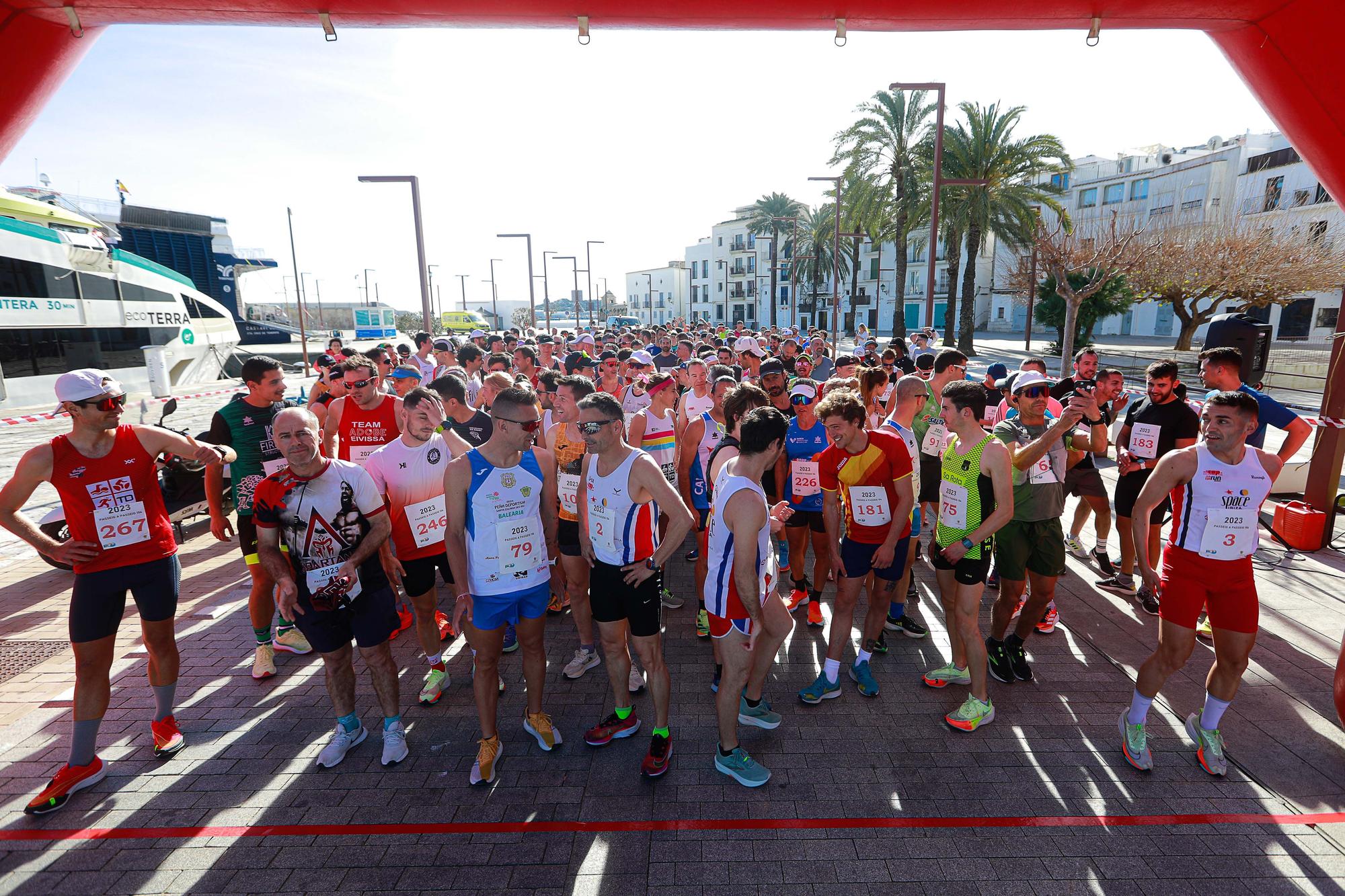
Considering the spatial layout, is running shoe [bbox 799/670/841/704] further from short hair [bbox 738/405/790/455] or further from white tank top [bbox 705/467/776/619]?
short hair [bbox 738/405/790/455]

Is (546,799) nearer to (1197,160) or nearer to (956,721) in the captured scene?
(956,721)

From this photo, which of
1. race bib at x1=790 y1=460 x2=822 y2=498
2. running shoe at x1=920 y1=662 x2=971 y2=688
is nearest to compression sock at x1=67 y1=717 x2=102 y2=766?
race bib at x1=790 y1=460 x2=822 y2=498

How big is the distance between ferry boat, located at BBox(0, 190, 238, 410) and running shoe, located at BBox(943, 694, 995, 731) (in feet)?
93.6

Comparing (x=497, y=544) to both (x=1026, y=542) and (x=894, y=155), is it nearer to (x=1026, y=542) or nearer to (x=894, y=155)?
(x=1026, y=542)

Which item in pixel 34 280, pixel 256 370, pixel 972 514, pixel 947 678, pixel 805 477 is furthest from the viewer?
pixel 34 280

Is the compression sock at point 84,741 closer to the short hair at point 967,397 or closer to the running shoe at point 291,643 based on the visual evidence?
the running shoe at point 291,643

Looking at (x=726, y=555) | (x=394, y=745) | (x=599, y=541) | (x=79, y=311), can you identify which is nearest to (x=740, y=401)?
(x=726, y=555)

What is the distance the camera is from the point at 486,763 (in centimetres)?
366

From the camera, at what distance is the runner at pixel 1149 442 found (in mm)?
5684

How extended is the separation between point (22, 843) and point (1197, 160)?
5996 cm

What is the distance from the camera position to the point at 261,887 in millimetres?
2980

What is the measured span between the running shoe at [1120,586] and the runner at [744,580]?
14.9 feet

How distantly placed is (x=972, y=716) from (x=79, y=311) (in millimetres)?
32002

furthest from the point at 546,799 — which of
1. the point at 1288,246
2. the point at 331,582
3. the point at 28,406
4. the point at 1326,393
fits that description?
the point at 1288,246
